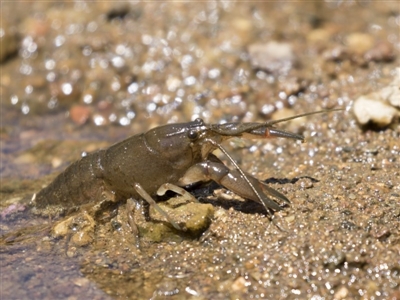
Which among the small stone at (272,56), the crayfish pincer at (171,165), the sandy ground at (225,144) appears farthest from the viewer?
the small stone at (272,56)

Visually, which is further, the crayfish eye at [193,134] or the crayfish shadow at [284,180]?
the crayfish shadow at [284,180]

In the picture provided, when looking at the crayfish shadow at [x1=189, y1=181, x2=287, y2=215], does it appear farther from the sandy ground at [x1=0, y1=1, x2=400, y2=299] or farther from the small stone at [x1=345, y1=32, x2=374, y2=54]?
the small stone at [x1=345, y1=32, x2=374, y2=54]

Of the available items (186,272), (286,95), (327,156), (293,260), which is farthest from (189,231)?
Answer: (286,95)

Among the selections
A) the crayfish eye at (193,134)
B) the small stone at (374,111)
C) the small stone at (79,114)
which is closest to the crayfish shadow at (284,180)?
the crayfish eye at (193,134)

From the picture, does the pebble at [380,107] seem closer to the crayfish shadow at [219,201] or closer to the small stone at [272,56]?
the small stone at [272,56]

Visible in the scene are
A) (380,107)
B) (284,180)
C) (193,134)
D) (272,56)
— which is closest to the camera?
(193,134)

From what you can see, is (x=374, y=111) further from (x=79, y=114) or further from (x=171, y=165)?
(x=79, y=114)

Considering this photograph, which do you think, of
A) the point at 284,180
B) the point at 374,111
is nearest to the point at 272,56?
the point at 374,111

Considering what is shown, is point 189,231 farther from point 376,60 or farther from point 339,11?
point 339,11

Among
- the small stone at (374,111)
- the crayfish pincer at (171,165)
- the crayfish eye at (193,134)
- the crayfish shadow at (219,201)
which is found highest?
the crayfish eye at (193,134)

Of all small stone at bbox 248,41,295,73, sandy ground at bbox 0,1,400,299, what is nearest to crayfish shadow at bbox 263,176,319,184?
sandy ground at bbox 0,1,400,299
